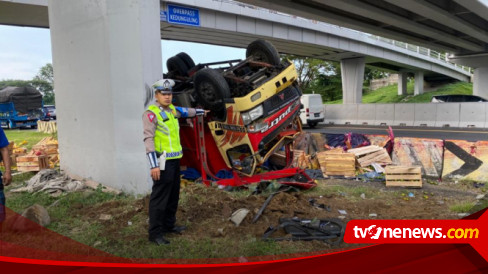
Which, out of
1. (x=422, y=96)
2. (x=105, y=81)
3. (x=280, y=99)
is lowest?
(x=280, y=99)

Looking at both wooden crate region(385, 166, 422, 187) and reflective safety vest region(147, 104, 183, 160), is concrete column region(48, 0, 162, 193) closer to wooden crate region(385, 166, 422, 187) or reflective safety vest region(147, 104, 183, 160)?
reflective safety vest region(147, 104, 183, 160)

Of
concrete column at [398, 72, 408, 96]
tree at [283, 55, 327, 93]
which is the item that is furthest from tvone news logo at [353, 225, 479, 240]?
concrete column at [398, 72, 408, 96]

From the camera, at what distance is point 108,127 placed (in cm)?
611

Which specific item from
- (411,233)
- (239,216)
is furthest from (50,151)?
(411,233)

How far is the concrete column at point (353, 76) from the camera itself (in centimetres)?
2964

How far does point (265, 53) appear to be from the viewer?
727 centimetres

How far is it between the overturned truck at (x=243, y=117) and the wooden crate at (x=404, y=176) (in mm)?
1652

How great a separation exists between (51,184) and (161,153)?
3.59 meters

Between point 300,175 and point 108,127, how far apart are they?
3.62 m

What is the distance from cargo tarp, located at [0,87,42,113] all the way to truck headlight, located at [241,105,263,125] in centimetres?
2724

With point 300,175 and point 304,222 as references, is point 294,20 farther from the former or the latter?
point 304,222

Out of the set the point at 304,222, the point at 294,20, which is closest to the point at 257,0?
the point at 294,20

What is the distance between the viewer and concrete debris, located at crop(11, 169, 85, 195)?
6.33 m

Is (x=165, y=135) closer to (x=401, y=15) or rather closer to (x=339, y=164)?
(x=339, y=164)
